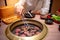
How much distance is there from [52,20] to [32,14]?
0.81ft

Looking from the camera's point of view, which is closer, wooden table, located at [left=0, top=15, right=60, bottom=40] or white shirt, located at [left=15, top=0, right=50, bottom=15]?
wooden table, located at [left=0, top=15, right=60, bottom=40]

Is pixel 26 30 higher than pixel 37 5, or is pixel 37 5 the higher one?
pixel 37 5

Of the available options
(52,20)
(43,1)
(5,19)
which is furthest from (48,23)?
(5,19)

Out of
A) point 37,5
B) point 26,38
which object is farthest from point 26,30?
point 37,5

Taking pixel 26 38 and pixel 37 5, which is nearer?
pixel 26 38

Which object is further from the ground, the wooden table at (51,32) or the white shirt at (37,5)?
the white shirt at (37,5)

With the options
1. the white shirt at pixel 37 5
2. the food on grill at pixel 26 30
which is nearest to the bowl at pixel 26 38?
the food on grill at pixel 26 30

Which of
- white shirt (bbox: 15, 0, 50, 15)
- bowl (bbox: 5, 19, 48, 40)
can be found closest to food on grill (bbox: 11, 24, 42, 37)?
bowl (bbox: 5, 19, 48, 40)

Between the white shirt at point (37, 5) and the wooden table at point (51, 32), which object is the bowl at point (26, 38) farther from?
the white shirt at point (37, 5)

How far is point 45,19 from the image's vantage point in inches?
47.1

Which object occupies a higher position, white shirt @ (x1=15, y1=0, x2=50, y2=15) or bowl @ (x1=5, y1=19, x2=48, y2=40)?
white shirt @ (x1=15, y1=0, x2=50, y2=15)

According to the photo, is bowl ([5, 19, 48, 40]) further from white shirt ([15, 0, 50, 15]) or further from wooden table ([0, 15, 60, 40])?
white shirt ([15, 0, 50, 15])

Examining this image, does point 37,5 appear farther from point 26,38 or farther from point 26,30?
point 26,38

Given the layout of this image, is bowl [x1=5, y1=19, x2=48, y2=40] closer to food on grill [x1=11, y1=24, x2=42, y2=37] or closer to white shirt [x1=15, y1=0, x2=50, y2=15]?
food on grill [x1=11, y1=24, x2=42, y2=37]
